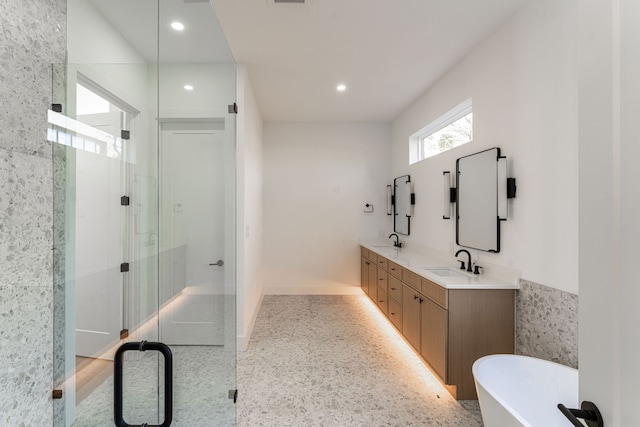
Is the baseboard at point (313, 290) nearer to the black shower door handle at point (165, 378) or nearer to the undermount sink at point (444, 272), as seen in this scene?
the undermount sink at point (444, 272)

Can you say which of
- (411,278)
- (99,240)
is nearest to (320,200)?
(411,278)

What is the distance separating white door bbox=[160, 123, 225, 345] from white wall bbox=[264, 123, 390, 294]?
2.68m

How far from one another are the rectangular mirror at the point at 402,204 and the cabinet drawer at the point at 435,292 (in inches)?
63.0

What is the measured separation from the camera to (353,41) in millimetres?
2406

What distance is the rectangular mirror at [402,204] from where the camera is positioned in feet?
12.6

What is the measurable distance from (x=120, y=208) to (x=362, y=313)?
3374mm

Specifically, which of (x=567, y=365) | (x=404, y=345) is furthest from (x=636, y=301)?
(x=404, y=345)

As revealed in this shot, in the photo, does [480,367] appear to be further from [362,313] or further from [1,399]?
[362,313]

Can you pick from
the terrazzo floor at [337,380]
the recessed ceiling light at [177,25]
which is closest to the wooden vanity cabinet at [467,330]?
the terrazzo floor at [337,380]

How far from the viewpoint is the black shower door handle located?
1061 millimetres

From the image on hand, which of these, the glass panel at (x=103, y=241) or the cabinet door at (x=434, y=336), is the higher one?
the glass panel at (x=103, y=241)

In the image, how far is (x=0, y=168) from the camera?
0.61 metres

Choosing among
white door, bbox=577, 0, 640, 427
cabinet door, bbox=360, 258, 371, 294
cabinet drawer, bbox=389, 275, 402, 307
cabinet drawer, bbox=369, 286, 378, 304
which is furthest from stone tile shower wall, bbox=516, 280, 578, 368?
cabinet door, bbox=360, 258, 371, 294

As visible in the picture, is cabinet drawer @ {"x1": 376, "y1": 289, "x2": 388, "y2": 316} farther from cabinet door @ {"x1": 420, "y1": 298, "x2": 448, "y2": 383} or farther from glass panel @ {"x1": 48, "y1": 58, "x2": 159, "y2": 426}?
glass panel @ {"x1": 48, "y1": 58, "x2": 159, "y2": 426}
